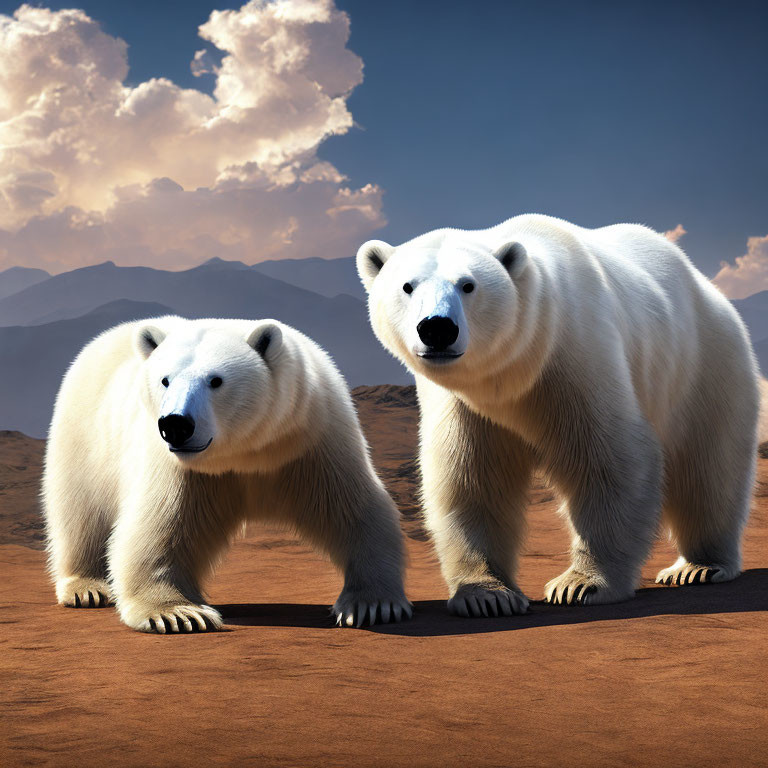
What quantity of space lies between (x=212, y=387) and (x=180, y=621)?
3.77 ft

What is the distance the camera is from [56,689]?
3.51 meters

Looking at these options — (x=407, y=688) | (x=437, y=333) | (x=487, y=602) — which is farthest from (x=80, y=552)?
(x=407, y=688)

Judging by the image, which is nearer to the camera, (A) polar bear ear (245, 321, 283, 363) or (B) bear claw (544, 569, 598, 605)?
(A) polar bear ear (245, 321, 283, 363)

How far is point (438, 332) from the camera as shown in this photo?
4086mm

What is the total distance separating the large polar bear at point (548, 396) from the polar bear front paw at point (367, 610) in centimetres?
31

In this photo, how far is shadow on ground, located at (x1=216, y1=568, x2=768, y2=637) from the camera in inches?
175

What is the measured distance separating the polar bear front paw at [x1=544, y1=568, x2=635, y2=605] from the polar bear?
78cm

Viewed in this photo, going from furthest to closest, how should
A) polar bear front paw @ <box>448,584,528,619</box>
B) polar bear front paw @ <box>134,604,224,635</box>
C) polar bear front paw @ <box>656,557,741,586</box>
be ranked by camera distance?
polar bear front paw @ <box>656,557,741,586</box> < polar bear front paw @ <box>448,584,528,619</box> < polar bear front paw @ <box>134,604,224,635</box>

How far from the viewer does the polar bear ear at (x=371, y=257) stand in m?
4.63

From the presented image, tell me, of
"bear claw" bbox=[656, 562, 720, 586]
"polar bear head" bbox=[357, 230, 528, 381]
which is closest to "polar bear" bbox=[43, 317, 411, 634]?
"polar bear head" bbox=[357, 230, 528, 381]

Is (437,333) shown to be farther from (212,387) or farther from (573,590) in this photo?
(573,590)

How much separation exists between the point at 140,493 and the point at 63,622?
87 cm

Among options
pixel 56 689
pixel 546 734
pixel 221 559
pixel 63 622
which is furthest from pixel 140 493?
pixel 546 734

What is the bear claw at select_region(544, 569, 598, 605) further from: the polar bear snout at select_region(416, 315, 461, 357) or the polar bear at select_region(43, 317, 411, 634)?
the polar bear snout at select_region(416, 315, 461, 357)
